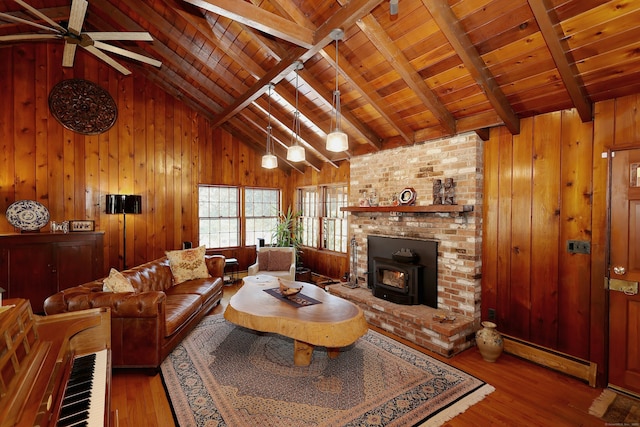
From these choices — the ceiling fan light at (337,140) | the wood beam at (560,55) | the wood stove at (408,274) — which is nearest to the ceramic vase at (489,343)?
the wood stove at (408,274)

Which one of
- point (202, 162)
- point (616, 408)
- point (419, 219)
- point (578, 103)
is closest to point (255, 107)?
point (202, 162)

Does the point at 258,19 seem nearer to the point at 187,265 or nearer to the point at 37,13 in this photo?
the point at 37,13

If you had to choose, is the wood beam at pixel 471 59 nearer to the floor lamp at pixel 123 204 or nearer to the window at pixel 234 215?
the floor lamp at pixel 123 204

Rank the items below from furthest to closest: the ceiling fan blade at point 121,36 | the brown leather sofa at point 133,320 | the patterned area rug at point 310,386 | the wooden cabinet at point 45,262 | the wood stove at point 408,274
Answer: the wooden cabinet at point 45,262
the wood stove at point 408,274
the ceiling fan blade at point 121,36
the brown leather sofa at point 133,320
the patterned area rug at point 310,386

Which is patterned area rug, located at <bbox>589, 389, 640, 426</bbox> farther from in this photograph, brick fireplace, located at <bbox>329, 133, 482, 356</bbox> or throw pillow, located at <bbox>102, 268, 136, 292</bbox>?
throw pillow, located at <bbox>102, 268, 136, 292</bbox>

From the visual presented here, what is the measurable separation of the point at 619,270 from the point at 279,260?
459 cm

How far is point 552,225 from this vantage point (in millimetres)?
3012

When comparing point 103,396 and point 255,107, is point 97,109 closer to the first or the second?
point 255,107

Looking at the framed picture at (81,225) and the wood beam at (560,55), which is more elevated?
the wood beam at (560,55)

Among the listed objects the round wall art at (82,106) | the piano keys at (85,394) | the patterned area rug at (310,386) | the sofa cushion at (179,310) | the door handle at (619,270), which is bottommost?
the patterned area rug at (310,386)

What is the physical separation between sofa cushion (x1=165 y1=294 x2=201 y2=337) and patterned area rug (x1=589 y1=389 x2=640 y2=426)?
3675 millimetres

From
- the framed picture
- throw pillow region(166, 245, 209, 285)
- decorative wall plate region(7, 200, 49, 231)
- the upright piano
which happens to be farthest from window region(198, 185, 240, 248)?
the upright piano

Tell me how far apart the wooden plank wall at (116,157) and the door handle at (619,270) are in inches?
235

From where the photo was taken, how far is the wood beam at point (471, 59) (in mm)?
2348
